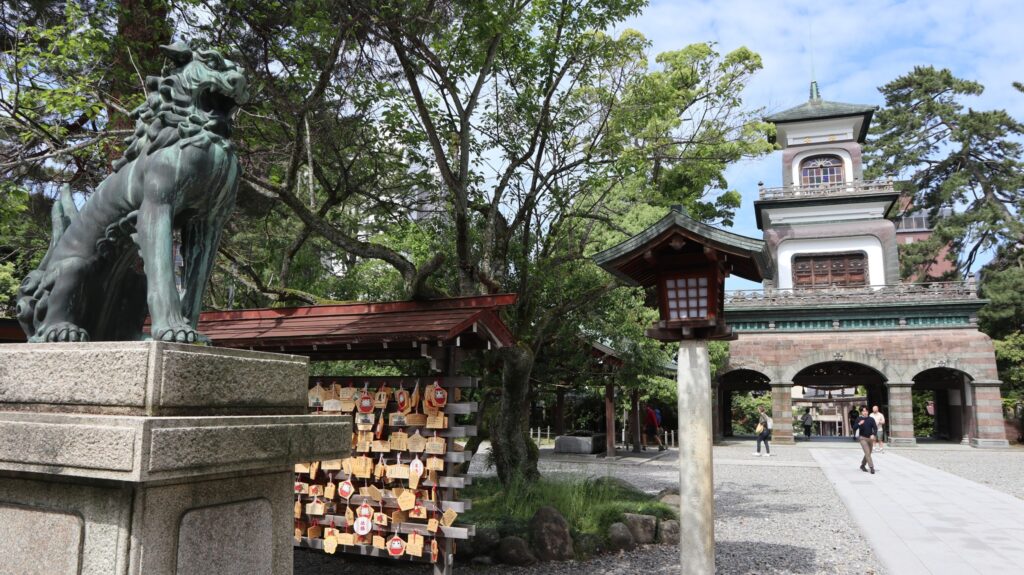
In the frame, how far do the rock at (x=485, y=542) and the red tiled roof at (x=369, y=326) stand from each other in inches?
88.1

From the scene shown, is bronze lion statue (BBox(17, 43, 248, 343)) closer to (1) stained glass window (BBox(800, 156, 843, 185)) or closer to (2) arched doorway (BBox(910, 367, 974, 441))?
(2) arched doorway (BBox(910, 367, 974, 441))

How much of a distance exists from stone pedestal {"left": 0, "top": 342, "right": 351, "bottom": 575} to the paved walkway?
729 cm

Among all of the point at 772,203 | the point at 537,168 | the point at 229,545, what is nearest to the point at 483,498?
the point at 537,168

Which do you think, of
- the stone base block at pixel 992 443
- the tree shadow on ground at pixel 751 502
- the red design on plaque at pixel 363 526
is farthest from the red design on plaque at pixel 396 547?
the stone base block at pixel 992 443

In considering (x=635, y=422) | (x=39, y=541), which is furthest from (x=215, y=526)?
(x=635, y=422)

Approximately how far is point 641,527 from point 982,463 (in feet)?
52.8

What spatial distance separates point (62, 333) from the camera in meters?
2.98

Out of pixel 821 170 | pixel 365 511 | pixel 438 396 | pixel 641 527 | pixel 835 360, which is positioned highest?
pixel 821 170

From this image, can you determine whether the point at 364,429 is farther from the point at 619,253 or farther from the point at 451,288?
the point at 451,288

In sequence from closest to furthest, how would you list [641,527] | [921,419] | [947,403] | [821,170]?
[641,527], [947,403], [821,170], [921,419]

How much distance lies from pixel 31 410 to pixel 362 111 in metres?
8.07

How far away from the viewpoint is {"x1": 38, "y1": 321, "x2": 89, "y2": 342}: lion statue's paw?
2.97 meters

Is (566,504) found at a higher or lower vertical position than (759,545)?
higher

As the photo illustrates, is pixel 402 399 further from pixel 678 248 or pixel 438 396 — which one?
pixel 678 248
